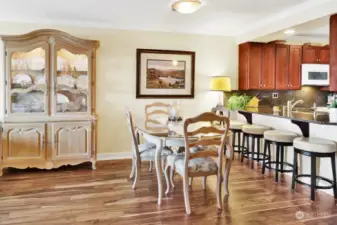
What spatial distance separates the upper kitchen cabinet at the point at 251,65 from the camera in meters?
5.36

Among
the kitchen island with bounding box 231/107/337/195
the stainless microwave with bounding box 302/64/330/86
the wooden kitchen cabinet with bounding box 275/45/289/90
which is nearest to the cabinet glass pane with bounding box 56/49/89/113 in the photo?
the kitchen island with bounding box 231/107/337/195

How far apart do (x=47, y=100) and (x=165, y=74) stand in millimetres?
2087

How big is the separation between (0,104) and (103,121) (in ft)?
5.38

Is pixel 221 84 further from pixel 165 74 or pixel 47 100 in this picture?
pixel 47 100

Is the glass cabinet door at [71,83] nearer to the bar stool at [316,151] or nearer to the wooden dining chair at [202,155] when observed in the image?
the wooden dining chair at [202,155]

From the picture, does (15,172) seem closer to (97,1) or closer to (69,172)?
(69,172)

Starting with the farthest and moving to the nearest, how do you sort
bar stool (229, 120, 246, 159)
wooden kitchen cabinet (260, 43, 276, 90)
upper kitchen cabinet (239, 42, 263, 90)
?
wooden kitchen cabinet (260, 43, 276, 90) → upper kitchen cabinet (239, 42, 263, 90) → bar stool (229, 120, 246, 159)

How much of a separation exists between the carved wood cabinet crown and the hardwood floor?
35 cm

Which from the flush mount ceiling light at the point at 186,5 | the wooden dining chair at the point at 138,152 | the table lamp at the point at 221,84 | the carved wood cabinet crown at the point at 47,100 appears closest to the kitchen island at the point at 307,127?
the table lamp at the point at 221,84

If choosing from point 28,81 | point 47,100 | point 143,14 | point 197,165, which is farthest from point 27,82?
point 197,165

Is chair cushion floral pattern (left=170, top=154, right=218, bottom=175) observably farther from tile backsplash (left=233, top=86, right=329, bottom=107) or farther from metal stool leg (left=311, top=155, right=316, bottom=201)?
tile backsplash (left=233, top=86, right=329, bottom=107)

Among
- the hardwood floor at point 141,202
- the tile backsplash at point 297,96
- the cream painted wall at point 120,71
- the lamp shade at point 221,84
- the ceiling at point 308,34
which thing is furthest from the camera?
the tile backsplash at point 297,96

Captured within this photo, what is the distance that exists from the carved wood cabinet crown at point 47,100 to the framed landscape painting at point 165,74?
0.97m

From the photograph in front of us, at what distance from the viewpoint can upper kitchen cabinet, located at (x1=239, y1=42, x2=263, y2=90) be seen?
5.36m
